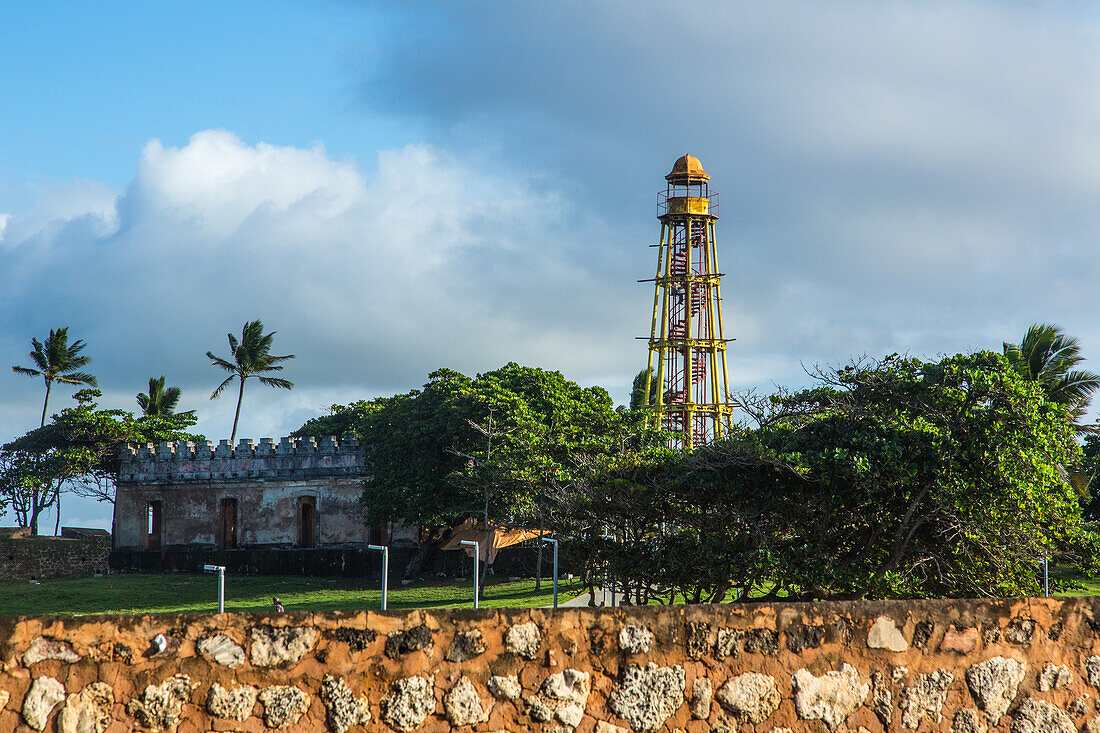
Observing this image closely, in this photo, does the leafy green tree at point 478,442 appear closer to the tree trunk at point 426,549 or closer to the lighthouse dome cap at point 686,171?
the tree trunk at point 426,549

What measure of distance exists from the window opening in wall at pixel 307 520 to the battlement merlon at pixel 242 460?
1.07 meters

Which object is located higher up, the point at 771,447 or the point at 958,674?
the point at 771,447

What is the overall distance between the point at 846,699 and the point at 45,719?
11.5ft

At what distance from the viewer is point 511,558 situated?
4488 cm

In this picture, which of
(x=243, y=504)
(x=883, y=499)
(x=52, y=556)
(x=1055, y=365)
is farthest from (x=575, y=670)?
(x=52, y=556)

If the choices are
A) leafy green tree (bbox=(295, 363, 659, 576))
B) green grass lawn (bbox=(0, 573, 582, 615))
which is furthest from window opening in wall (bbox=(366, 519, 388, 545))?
green grass lawn (bbox=(0, 573, 582, 615))

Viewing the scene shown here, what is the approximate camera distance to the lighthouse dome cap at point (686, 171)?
52.8 meters

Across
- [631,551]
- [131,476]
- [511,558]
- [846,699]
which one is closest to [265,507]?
[131,476]

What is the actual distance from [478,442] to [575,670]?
34915mm

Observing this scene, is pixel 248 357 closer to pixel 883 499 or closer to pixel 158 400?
pixel 158 400

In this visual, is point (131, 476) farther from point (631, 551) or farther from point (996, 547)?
point (996, 547)

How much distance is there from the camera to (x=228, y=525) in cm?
5053

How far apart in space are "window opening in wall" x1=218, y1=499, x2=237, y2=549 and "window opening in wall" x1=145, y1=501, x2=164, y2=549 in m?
3.21

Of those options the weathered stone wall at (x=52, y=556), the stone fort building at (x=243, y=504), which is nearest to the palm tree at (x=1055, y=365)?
the stone fort building at (x=243, y=504)
